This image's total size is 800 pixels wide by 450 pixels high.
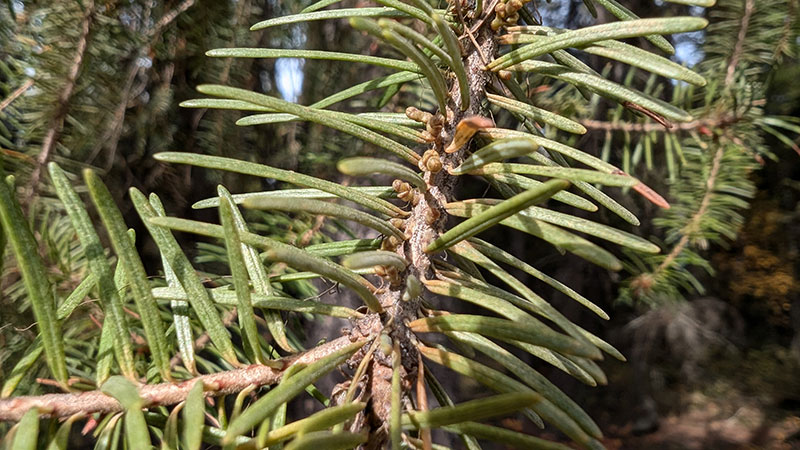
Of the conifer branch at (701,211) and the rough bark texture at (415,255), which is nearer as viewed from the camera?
the rough bark texture at (415,255)

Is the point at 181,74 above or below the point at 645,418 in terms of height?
above

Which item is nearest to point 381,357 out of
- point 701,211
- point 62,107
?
point 62,107

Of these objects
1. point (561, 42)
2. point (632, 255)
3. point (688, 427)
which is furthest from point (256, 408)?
point (688, 427)

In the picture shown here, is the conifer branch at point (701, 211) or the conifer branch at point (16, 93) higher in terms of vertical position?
the conifer branch at point (16, 93)

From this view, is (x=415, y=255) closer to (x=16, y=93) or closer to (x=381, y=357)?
(x=381, y=357)

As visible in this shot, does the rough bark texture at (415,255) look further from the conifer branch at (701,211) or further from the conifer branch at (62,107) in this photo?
the conifer branch at (701,211)

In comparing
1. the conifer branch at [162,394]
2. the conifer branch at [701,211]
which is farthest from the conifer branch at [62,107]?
the conifer branch at [701,211]

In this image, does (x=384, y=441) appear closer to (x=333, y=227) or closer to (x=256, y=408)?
(x=256, y=408)

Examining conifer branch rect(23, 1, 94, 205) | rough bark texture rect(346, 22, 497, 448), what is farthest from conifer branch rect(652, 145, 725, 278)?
conifer branch rect(23, 1, 94, 205)

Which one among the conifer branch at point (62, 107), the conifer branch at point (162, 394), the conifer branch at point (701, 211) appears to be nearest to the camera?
the conifer branch at point (162, 394)

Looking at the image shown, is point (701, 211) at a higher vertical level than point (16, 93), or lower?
lower

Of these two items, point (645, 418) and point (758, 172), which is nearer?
point (758, 172)
